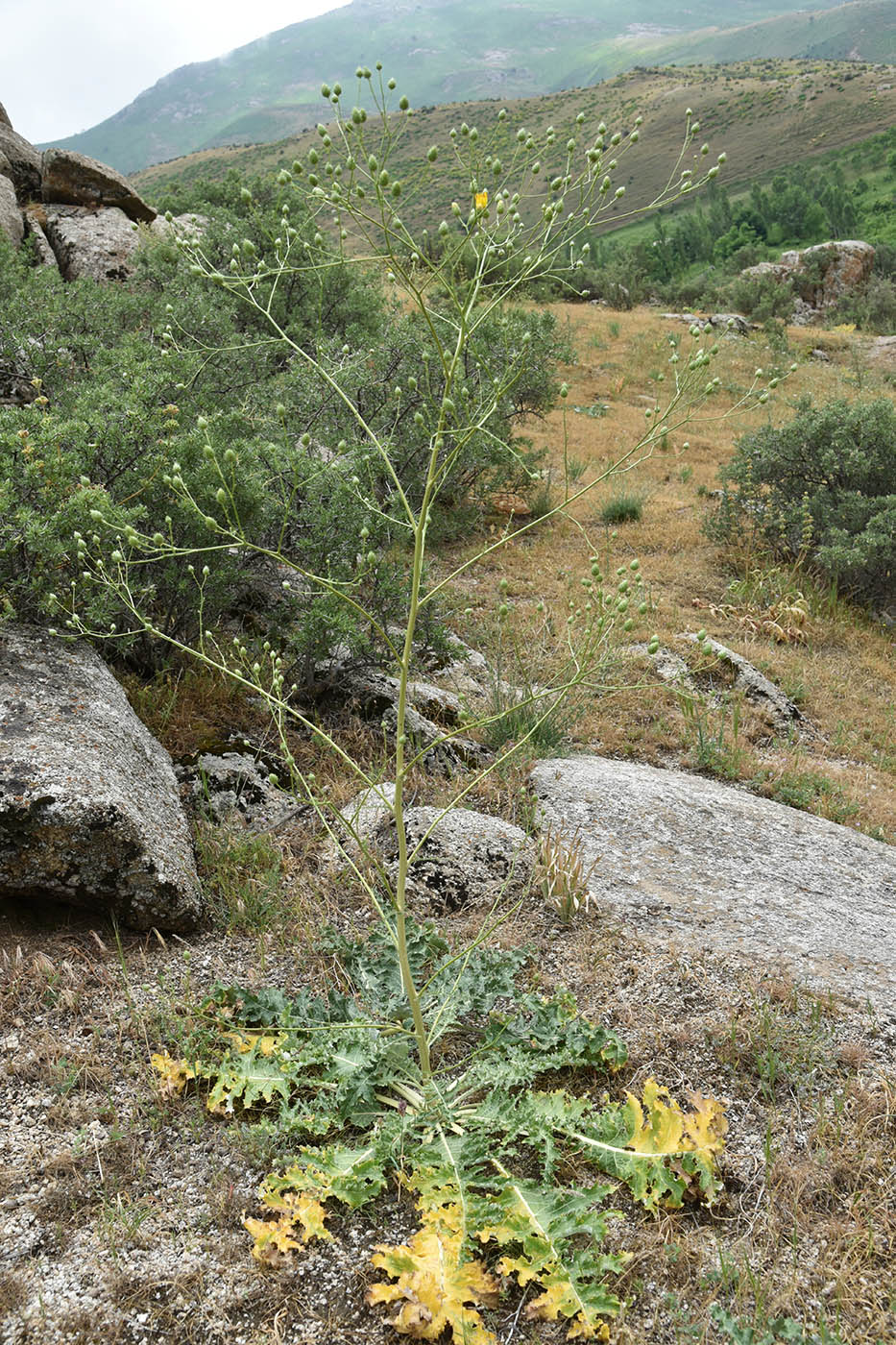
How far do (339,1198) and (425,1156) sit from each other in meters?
0.23

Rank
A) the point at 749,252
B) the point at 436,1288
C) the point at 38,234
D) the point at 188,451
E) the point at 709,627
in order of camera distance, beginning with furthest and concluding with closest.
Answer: the point at 749,252
the point at 38,234
the point at 709,627
the point at 188,451
the point at 436,1288

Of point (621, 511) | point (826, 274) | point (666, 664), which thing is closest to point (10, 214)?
point (621, 511)

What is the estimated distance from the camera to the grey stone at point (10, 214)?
340 inches

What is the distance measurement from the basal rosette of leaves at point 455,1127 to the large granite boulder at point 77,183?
10.9 metres

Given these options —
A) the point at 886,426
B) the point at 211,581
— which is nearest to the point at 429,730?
the point at 211,581

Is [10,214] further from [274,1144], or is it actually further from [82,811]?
[274,1144]

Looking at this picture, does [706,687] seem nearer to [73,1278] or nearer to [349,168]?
[349,168]

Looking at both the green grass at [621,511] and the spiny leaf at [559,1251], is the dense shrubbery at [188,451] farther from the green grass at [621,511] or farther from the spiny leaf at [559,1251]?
the green grass at [621,511]

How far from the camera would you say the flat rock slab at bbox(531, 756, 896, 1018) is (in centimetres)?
296

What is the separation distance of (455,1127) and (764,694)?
14.6ft

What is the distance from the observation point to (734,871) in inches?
138

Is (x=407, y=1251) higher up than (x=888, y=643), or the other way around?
(x=407, y=1251)

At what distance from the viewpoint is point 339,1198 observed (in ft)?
6.48

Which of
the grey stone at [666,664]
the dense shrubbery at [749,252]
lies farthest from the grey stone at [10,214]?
the dense shrubbery at [749,252]
